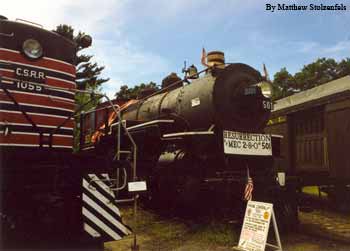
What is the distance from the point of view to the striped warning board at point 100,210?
452cm

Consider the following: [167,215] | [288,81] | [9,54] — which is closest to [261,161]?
[167,215]

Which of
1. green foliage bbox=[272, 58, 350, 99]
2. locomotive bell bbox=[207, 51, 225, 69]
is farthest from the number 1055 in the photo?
green foliage bbox=[272, 58, 350, 99]

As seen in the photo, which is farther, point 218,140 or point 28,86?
point 218,140

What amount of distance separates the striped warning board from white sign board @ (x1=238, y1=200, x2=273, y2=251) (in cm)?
178

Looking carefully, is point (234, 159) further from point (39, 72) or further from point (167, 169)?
point (39, 72)

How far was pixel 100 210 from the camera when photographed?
459 cm

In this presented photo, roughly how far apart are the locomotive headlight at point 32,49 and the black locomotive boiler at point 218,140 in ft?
6.57

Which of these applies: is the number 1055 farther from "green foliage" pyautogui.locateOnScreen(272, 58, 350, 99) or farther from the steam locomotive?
"green foliage" pyautogui.locateOnScreen(272, 58, 350, 99)

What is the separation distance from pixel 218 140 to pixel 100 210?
264cm

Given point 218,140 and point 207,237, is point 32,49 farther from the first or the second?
point 207,237

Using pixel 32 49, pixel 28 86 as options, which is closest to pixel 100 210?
pixel 28 86

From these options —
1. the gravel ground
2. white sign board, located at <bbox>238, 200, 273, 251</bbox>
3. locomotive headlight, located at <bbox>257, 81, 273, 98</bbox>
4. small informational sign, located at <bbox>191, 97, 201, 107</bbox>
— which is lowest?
the gravel ground

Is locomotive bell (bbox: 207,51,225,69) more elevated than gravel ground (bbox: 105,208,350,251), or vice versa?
locomotive bell (bbox: 207,51,225,69)

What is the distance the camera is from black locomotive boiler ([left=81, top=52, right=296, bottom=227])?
6203 millimetres
